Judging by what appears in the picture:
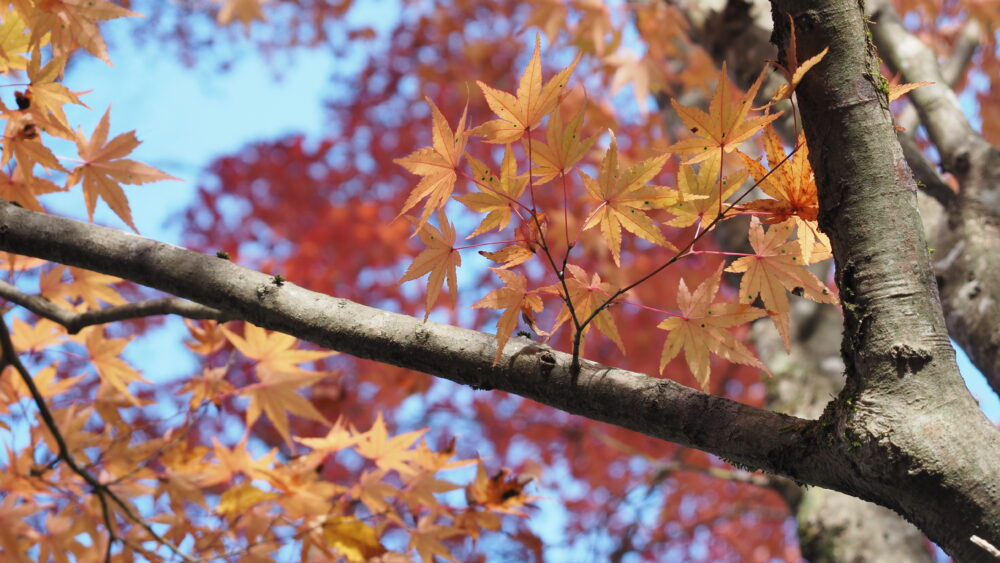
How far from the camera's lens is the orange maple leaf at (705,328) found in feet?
3.84

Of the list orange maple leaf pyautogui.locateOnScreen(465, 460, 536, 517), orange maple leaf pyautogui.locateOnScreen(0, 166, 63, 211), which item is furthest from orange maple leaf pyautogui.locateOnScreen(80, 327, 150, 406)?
orange maple leaf pyautogui.locateOnScreen(465, 460, 536, 517)

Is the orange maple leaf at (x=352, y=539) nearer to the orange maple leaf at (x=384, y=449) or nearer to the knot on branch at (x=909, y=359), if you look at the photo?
the orange maple leaf at (x=384, y=449)

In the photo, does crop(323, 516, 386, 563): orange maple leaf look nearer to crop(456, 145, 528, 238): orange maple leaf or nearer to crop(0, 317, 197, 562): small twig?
crop(0, 317, 197, 562): small twig

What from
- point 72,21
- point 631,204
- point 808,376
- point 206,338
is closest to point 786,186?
point 631,204

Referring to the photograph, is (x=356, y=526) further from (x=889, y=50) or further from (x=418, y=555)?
(x=889, y=50)

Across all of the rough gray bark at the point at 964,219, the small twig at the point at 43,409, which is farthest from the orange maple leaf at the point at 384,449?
the rough gray bark at the point at 964,219

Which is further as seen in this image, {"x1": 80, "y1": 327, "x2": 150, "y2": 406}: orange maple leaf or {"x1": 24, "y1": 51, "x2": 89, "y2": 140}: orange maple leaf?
{"x1": 80, "y1": 327, "x2": 150, "y2": 406}: orange maple leaf

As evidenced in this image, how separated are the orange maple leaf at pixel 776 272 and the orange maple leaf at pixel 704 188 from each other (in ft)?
0.29

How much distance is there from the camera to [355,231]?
598cm

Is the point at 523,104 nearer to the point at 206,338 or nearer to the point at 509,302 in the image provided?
the point at 509,302

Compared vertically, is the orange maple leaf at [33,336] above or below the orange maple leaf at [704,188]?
above

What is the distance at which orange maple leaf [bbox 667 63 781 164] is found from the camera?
1036mm

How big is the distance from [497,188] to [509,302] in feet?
0.61

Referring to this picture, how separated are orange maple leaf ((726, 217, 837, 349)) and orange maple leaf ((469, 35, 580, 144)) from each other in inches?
14.9
